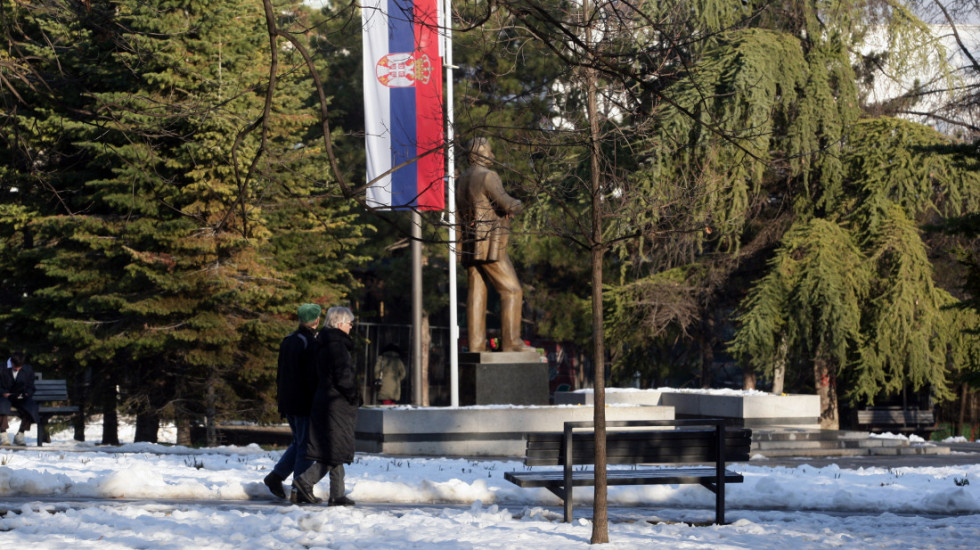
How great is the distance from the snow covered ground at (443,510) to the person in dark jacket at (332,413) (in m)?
0.34

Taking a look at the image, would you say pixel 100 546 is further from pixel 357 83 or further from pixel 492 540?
pixel 357 83

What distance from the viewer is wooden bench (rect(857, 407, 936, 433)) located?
26.1 metres

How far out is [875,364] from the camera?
74.8 ft

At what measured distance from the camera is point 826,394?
25.4 metres

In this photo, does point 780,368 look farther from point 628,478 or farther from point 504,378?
point 628,478

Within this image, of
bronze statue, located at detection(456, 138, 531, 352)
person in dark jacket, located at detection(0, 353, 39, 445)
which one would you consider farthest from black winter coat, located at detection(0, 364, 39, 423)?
bronze statue, located at detection(456, 138, 531, 352)

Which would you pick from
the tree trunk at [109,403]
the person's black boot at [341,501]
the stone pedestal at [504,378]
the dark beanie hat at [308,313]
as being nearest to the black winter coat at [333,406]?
the person's black boot at [341,501]

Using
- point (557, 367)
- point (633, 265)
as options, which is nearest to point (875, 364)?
point (633, 265)

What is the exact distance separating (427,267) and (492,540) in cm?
2648

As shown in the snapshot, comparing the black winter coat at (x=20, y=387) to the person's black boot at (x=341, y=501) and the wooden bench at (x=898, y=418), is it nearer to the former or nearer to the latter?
the person's black boot at (x=341, y=501)

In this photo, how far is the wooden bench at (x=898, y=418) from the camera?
26141 millimetres

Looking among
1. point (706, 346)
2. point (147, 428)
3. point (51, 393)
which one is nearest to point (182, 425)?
point (147, 428)

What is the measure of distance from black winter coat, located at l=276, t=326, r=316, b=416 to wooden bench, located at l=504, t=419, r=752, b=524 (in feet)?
5.92

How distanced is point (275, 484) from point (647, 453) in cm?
302
